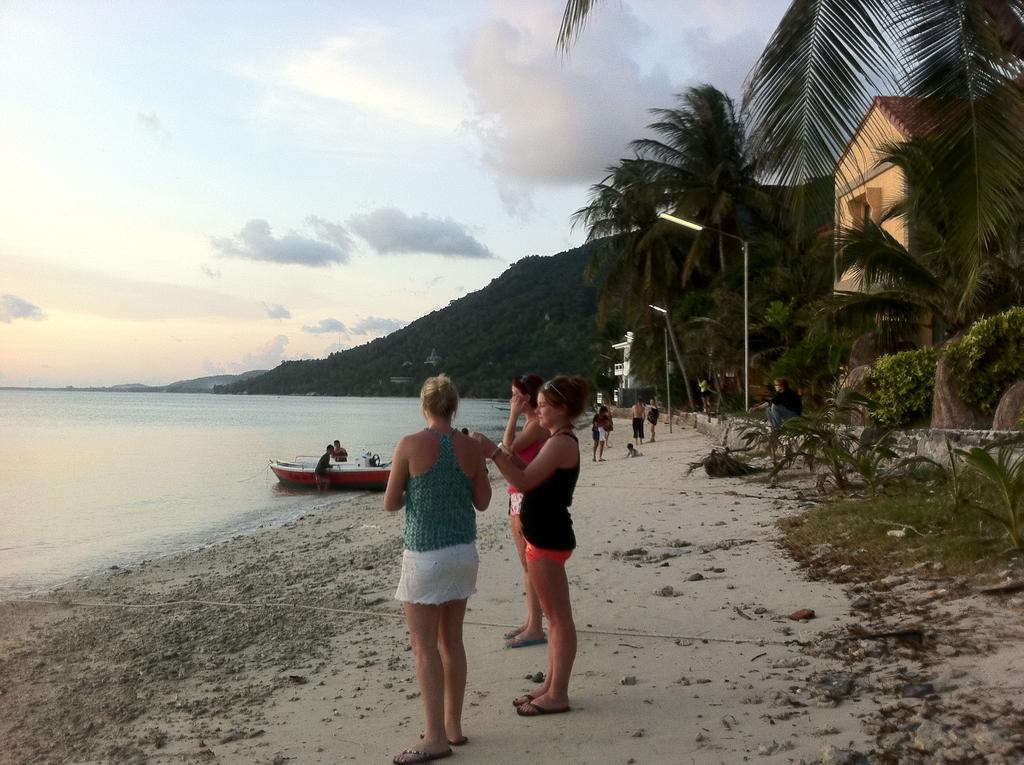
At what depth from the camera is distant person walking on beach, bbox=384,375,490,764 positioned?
392 cm

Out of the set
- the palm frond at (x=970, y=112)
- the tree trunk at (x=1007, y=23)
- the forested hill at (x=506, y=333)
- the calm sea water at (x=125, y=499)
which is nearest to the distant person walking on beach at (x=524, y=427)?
the palm frond at (x=970, y=112)

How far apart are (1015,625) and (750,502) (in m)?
6.21

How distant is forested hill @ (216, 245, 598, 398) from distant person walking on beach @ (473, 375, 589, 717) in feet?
277

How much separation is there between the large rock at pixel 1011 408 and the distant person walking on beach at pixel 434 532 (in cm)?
952

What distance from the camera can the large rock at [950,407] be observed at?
1313 cm

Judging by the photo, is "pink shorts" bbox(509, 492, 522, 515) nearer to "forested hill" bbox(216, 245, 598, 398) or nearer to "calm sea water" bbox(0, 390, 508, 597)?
"calm sea water" bbox(0, 390, 508, 597)

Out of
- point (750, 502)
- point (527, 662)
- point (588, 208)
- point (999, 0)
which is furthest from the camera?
point (588, 208)

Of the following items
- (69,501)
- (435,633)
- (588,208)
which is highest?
(588,208)

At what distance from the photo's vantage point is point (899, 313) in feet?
56.9

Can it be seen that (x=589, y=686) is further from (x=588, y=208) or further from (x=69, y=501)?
(x=588, y=208)

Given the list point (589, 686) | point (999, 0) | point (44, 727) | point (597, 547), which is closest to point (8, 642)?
point (44, 727)

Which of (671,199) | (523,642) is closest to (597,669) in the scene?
(523,642)

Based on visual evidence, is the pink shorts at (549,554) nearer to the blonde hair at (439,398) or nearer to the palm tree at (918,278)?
the blonde hair at (439,398)

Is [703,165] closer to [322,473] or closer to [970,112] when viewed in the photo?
[322,473]
